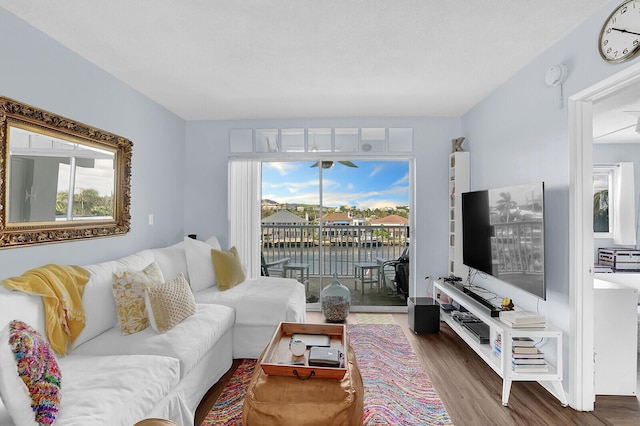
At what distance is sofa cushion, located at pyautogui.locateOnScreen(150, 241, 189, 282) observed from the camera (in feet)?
10.6

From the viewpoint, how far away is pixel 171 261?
11.1 feet

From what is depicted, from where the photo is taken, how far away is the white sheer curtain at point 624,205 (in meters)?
4.71

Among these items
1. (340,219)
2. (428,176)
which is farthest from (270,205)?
(428,176)

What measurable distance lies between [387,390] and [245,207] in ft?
9.47

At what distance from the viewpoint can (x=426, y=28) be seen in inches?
89.7

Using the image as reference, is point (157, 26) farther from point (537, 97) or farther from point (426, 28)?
point (537, 97)

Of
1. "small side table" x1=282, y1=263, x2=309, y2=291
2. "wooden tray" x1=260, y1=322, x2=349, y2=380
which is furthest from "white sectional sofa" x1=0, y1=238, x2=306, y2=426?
"small side table" x1=282, y1=263, x2=309, y2=291

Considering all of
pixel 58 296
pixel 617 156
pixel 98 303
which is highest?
pixel 617 156

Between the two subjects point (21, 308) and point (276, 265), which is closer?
point (21, 308)

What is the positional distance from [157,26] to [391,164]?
3.25 m

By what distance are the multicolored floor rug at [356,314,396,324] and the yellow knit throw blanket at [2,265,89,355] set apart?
2.84 meters

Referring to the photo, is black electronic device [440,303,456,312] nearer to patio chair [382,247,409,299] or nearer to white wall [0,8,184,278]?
patio chair [382,247,409,299]

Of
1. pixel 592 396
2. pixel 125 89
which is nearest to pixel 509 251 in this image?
pixel 592 396

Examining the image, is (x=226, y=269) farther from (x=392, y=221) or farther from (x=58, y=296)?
(x=392, y=221)
